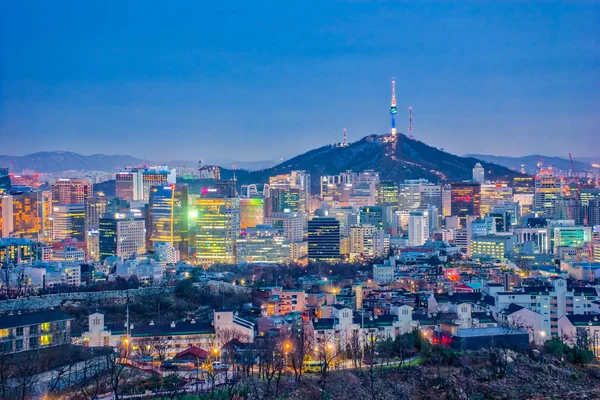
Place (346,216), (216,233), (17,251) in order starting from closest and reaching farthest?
(17,251) < (216,233) < (346,216)

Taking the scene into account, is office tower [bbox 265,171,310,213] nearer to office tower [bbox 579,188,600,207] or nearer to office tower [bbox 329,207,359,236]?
office tower [bbox 329,207,359,236]

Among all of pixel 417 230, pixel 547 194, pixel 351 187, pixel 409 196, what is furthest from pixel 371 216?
pixel 547 194

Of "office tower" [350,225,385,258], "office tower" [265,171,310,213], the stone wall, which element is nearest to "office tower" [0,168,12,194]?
"office tower" [265,171,310,213]

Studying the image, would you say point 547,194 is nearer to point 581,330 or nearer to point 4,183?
point 4,183

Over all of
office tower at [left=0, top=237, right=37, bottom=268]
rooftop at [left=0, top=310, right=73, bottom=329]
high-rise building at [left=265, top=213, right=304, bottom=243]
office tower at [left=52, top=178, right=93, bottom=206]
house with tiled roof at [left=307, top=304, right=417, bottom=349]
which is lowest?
house with tiled roof at [left=307, top=304, right=417, bottom=349]

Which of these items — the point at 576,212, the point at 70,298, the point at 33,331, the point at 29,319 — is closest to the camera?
the point at 33,331

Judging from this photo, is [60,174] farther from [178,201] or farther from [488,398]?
[488,398]

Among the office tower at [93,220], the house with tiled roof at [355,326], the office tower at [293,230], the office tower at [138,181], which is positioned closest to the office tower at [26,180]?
the office tower at [138,181]
